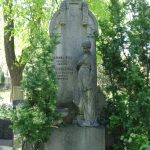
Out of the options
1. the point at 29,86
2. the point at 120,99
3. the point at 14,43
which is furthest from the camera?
the point at 14,43

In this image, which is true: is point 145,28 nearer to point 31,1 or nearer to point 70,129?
point 70,129

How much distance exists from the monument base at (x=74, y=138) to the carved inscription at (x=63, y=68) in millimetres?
1173

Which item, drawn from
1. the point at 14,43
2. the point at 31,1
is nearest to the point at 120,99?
the point at 31,1

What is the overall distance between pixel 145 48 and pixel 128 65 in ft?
1.62

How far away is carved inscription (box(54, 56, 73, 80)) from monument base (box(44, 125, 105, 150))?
3.85 feet

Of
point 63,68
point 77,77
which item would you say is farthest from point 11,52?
point 77,77

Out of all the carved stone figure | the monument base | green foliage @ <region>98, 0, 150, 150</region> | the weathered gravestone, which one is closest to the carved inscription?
the weathered gravestone

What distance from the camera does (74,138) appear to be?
771 centimetres

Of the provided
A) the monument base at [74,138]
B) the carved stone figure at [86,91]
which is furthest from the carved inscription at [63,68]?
the monument base at [74,138]

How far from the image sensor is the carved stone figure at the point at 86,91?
303 inches

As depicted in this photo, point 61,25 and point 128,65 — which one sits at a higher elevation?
point 61,25

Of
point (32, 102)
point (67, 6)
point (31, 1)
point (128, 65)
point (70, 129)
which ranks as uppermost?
point (31, 1)

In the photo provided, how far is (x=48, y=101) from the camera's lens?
7223 millimetres

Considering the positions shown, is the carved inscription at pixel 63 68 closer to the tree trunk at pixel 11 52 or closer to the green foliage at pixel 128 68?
the green foliage at pixel 128 68
